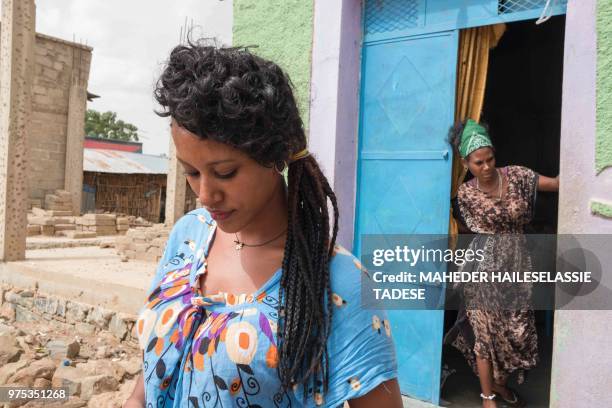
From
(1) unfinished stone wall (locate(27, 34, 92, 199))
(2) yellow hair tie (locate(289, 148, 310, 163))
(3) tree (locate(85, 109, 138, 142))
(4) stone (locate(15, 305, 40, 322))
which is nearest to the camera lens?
(2) yellow hair tie (locate(289, 148, 310, 163))

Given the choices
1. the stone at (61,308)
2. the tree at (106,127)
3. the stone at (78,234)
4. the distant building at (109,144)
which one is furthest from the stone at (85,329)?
the tree at (106,127)

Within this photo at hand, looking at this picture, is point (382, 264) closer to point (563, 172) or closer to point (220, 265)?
point (563, 172)

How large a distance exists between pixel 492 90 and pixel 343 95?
10.3ft

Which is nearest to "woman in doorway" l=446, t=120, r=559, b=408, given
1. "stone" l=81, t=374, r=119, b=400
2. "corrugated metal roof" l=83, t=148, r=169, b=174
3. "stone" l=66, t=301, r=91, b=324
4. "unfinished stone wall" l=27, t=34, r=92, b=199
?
"stone" l=81, t=374, r=119, b=400

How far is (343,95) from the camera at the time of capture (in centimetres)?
374

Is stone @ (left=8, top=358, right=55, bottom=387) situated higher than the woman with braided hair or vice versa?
the woman with braided hair

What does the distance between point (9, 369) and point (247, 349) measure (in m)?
3.77

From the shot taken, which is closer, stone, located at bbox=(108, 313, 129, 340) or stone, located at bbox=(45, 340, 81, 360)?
stone, located at bbox=(45, 340, 81, 360)

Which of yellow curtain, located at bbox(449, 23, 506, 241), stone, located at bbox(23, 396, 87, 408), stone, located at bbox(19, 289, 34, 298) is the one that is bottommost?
stone, located at bbox(23, 396, 87, 408)

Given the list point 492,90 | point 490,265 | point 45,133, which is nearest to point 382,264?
point 490,265

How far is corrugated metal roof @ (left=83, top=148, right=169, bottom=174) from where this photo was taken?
17.5 metres

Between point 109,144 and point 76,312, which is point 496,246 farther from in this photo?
point 109,144

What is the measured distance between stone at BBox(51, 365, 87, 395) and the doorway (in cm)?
319

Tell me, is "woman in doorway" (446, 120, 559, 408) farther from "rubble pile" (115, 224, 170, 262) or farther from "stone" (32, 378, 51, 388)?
"rubble pile" (115, 224, 170, 262)
